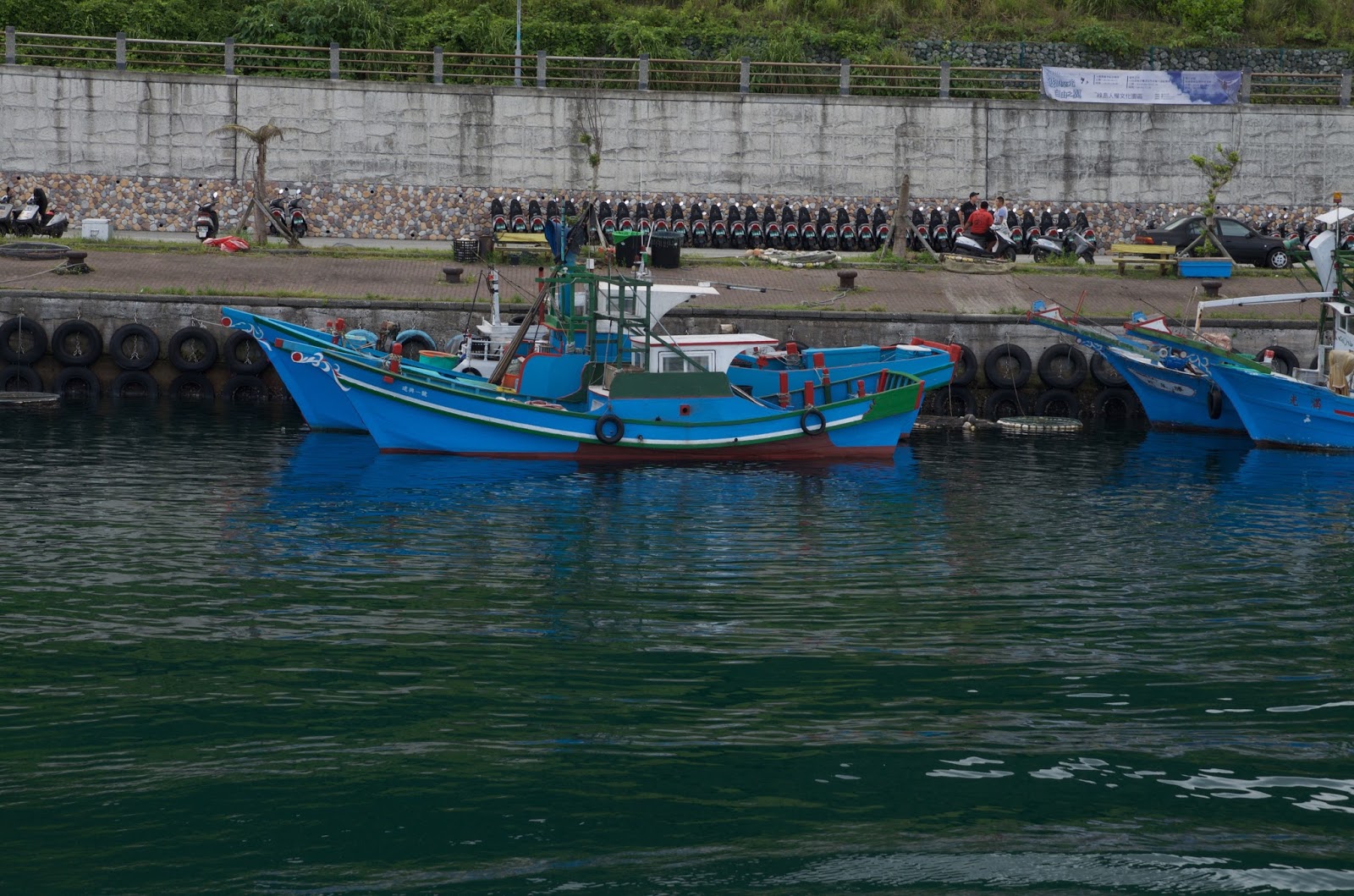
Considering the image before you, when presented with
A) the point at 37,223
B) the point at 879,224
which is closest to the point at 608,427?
the point at 879,224

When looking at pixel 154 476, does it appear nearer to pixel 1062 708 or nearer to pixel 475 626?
pixel 475 626

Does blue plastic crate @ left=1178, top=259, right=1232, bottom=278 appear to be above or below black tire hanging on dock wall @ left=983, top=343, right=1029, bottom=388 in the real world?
above

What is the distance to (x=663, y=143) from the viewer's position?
127 ft

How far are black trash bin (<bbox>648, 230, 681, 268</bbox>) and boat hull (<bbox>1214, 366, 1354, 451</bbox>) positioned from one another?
38.2 feet

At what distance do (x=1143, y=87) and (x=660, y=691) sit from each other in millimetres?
32338

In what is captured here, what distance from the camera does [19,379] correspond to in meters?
27.2

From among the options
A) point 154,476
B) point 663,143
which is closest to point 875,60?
point 663,143

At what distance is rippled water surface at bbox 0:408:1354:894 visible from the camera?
8633 mm

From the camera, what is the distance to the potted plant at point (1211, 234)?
3294 centimetres

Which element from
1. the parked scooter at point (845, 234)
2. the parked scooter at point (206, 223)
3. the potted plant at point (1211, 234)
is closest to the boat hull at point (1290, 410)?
the potted plant at point (1211, 234)

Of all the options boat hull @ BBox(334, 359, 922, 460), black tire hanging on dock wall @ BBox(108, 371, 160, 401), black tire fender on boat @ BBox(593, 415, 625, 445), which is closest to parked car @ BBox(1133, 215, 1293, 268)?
boat hull @ BBox(334, 359, 922, 460)

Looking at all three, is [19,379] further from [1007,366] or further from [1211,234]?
[1211,234]

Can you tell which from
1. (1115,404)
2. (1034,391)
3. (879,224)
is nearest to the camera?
(1034,391)

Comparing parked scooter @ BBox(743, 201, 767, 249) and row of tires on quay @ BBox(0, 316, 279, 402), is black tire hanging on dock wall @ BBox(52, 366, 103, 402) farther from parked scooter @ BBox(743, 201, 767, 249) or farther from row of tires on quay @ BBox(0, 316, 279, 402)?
parked scooter @ BBox(743, 201, 767, 249)
